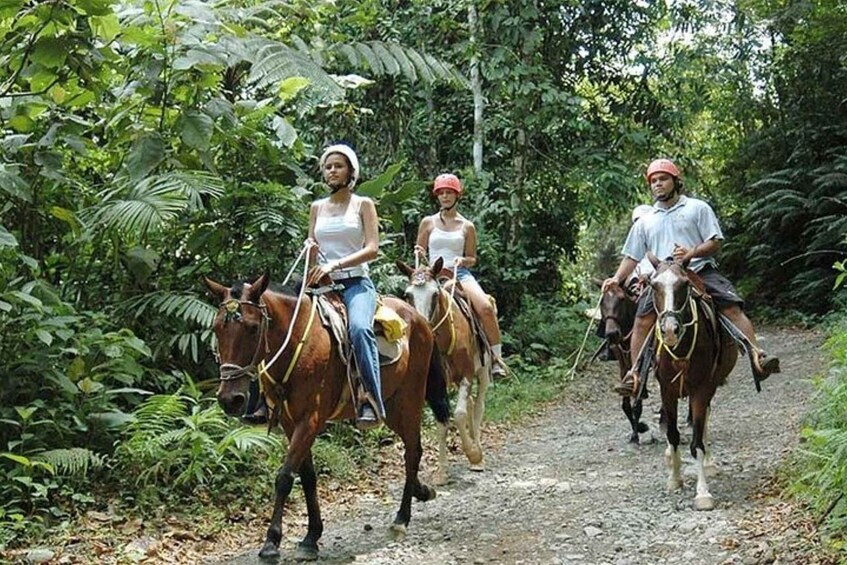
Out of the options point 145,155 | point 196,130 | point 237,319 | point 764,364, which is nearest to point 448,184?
point 196,130

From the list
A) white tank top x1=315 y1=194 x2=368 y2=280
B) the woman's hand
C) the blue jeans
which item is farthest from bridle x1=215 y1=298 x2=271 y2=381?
white tank top x1=315 y1=194 x2=368 y2=280

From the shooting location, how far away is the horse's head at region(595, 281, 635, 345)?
939 centimetres

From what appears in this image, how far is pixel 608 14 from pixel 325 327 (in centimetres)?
1236

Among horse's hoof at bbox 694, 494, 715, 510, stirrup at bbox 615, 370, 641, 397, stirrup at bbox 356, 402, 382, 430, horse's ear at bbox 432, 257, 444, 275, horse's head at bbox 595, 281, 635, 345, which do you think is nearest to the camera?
stirrup at bbox 356, 402, 382, 430

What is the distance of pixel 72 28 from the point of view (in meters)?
5.97

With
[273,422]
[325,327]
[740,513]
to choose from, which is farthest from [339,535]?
[740,513]

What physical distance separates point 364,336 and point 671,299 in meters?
2.32

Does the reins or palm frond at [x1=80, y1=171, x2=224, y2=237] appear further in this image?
palm frond at [x1=80, y1=171, x2=224, y2=237]

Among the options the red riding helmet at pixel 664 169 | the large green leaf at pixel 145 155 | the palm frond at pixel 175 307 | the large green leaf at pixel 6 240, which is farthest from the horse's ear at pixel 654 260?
the large green leaf at pixel 6 240

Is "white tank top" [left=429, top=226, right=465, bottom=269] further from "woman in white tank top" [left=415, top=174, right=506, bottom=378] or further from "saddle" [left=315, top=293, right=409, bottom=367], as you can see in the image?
"saddle" [left=315, top=293, right=409, bottom=367]

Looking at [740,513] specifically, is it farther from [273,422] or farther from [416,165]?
[416,165]

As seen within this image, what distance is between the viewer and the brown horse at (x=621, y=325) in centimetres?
941

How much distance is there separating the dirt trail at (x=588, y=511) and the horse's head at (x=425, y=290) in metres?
1.62

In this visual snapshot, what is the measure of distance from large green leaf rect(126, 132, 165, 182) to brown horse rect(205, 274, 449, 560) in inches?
88.8
